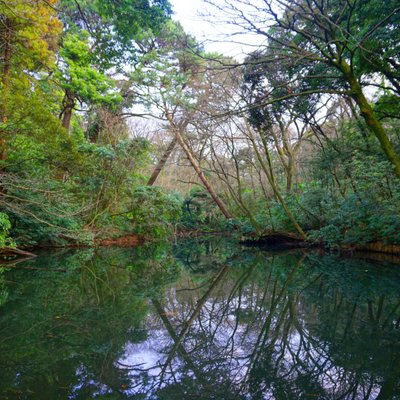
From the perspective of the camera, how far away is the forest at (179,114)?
6.78 m

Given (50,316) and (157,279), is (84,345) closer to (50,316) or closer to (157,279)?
(50,316)

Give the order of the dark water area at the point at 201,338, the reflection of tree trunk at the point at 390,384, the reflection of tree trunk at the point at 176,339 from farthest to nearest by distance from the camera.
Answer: the reflection of tree trunk at the point at 176,339 < the dark water area at the point at 201,338 < the reflection of tree trunk at the point at 390,384

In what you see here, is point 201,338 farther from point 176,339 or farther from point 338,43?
point 338,43

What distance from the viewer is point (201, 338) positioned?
11.6 ft

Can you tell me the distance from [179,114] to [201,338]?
45.2 ft

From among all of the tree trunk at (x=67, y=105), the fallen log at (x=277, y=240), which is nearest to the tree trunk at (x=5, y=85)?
the tree trunk at (x=67, y=105)

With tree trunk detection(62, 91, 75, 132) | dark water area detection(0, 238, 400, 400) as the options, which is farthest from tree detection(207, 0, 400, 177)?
tree trunk detection(62, 91, 75, 132)

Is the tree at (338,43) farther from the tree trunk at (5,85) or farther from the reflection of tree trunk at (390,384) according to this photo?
the tree trunk at (5,85)

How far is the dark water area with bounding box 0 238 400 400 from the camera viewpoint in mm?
2428

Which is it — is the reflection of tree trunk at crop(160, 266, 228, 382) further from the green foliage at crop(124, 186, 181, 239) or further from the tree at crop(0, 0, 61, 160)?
the green foliage at crop(124, 186, 181, 239)

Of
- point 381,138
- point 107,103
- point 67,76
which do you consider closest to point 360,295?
point 381,138

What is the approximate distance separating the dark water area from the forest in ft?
10.1

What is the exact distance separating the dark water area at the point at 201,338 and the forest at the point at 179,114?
10.1 ft

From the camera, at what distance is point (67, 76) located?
14.9 metres
